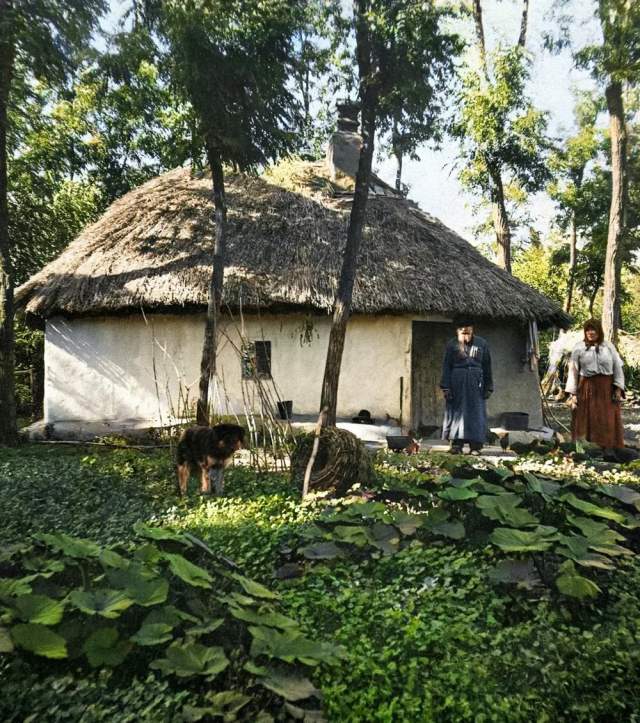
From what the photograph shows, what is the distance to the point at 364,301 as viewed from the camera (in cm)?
919

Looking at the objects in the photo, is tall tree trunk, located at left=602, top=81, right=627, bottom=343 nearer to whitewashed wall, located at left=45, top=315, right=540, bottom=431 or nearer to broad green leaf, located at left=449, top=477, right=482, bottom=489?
whitewashed wall, located at left=45, top=315, right=540, bottom=431

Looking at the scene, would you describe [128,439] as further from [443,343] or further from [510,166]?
[510,166]

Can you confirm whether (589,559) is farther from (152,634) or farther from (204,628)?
(152,634)

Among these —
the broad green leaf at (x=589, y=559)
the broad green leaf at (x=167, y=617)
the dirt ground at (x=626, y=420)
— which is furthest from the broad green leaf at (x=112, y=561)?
the dirt ground at (x=626, y=420)

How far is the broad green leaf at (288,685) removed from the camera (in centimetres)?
194

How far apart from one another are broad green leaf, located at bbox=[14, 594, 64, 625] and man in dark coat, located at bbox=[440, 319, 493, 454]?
17.4 feet

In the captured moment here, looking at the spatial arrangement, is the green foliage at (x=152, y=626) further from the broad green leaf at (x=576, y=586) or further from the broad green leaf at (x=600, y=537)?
the broad green leaf at (x=600, y=537)

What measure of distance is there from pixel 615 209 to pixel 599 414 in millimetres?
6151

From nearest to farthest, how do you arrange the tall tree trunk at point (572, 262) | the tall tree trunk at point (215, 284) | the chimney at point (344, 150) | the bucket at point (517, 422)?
the tall tree trunk at point (215, 284) < the bucket at point (517, 422) < the chimney at point (344, 150) < the tall tree trunk at point (572, 262)

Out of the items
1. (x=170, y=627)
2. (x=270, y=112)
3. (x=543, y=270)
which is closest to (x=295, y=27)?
(x=270, y=112)

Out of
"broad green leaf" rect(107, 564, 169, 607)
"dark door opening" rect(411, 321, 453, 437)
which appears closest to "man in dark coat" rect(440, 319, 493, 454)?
"dark door opening" rect(411, 321, 453, 437)

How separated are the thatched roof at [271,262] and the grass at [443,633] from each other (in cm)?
541

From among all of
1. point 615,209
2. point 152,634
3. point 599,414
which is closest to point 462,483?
point 152,634

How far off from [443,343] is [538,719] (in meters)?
8.86
